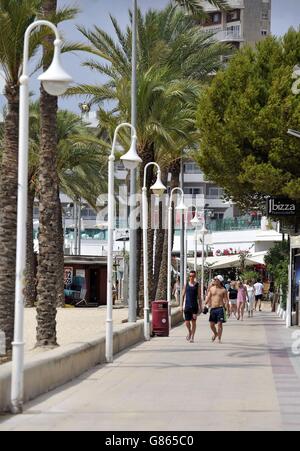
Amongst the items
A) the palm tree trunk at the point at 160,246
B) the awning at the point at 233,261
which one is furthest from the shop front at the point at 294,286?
the awning at the point at 233,261

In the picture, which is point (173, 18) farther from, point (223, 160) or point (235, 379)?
point (235, 379)

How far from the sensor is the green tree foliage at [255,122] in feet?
112

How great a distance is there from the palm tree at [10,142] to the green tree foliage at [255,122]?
1456 cm

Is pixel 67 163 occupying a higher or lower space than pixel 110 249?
higher

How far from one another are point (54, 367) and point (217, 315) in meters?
11.0

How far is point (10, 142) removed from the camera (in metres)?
20.6

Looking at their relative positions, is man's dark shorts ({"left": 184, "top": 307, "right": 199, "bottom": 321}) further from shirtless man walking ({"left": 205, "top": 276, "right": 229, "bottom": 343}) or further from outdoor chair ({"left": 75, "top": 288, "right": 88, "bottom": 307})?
outdoor chair ({"left": 75, "top": 288, "right": 88, "bottom": 307})

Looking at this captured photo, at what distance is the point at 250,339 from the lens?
28094mm

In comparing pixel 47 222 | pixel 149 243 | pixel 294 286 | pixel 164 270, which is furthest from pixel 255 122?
pixel 47 222

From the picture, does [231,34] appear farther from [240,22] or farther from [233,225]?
[233,225]

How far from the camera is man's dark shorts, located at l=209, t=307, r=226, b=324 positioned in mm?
25062

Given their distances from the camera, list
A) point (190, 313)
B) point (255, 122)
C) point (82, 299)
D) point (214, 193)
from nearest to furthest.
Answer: point (190, 313)
point (255, 122)
point (82, 299)
point (214, 193)

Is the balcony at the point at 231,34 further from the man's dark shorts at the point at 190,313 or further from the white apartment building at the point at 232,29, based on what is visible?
the man's dark shorts at the point at 190,313
